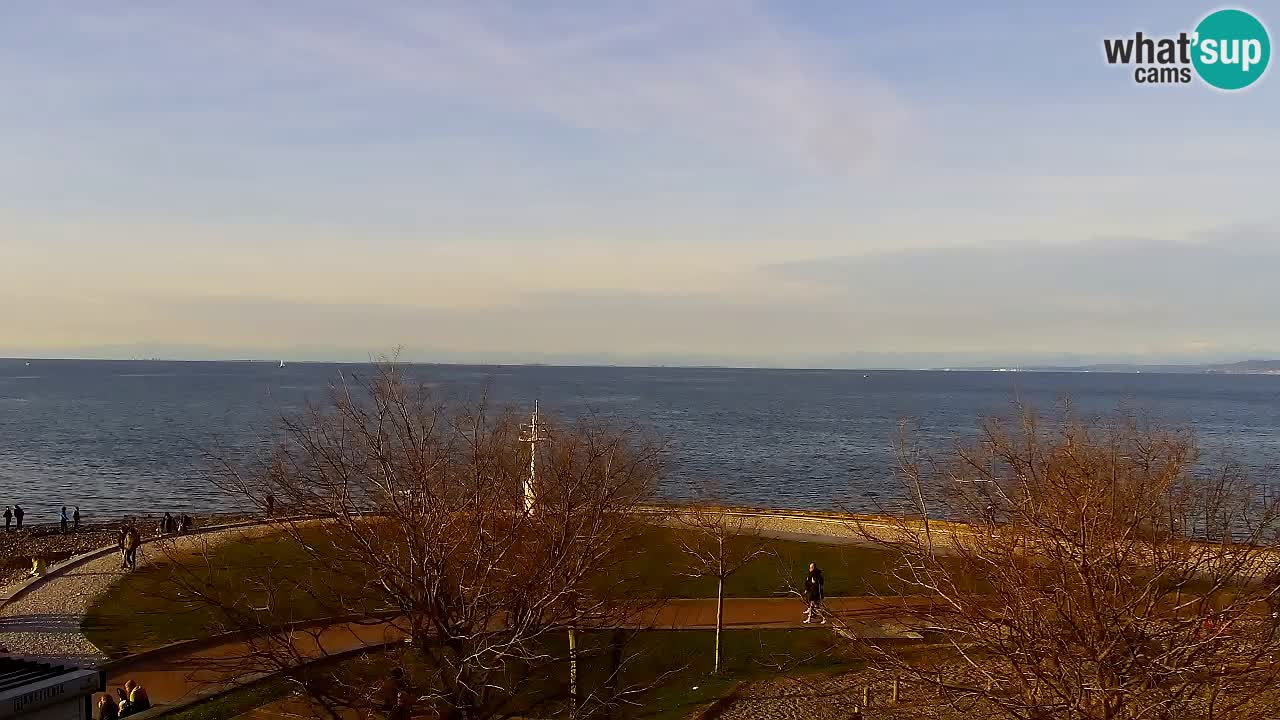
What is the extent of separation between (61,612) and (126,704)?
8.68 m

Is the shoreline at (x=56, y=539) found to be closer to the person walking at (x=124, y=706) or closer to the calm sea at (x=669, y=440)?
the calm sea at (x=669, y=440)

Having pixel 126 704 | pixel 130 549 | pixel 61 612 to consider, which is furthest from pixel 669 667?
pixel 130 549

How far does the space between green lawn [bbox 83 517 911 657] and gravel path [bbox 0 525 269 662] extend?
1.20 ft

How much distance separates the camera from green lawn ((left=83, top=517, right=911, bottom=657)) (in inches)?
780

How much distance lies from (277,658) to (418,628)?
59.7 inches

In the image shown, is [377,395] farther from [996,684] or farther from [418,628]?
[996,684]

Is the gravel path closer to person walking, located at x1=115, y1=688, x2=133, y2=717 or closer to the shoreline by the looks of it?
person walking, located at x1=115, y1=688, x2=133, y2=717

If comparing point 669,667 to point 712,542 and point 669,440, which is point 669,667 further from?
point 669,440

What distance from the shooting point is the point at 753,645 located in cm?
1947

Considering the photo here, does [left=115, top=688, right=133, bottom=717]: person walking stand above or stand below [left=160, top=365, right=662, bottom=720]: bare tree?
below

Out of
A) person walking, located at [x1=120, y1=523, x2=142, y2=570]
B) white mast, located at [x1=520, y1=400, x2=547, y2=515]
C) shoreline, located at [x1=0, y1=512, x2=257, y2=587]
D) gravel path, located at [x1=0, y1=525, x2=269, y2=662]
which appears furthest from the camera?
shoreline, located at [x1=0, y1=512, x2=257, y2=587]

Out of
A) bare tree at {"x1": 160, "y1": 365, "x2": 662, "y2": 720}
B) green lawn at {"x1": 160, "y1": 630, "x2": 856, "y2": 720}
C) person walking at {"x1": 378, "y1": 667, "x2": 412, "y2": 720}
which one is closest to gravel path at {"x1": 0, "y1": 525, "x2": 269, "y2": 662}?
green lawn at {"x1": 160, "y1": 630, "x2": 856, "y2": 720}

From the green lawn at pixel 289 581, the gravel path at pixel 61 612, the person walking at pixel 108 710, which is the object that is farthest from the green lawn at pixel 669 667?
the gravel path at pixel 61 612

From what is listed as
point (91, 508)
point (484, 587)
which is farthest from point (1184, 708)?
point (91, 508)
